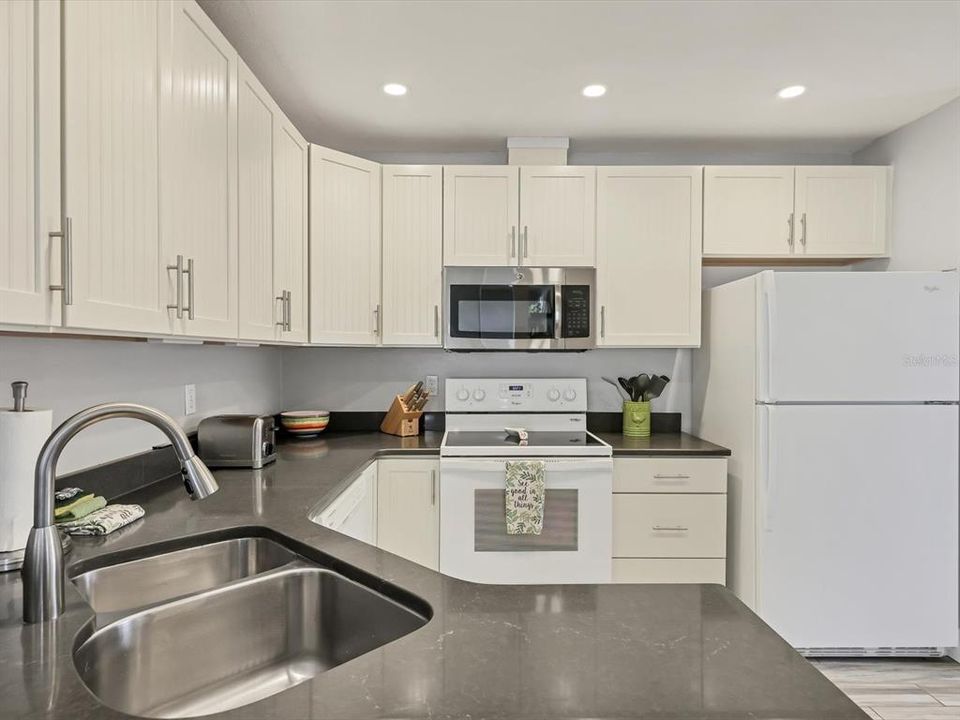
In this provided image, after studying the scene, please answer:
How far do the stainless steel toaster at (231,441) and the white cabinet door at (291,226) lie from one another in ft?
1.19

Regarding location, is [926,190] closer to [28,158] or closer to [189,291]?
[189,291]

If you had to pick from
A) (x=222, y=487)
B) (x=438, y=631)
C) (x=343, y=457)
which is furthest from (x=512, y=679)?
(x=343, y=457)

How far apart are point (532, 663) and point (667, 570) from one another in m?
2.14

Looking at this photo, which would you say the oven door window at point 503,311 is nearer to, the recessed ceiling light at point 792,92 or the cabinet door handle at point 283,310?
the cabinet door handle at point 283,310

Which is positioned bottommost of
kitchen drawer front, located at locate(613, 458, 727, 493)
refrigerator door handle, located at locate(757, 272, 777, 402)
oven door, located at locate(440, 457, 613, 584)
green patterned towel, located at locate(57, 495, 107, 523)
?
oven door, located at locate(440, 457, 613, 584)

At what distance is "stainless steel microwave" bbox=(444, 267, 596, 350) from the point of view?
2887 mm

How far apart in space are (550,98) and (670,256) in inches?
39.6

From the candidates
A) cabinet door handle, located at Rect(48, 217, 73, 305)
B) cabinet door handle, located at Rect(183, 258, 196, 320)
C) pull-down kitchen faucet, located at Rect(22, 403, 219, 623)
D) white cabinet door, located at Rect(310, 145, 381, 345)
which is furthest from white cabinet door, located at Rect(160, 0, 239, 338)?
white cabinet door, located at Rect(310, 145, 381, 345)

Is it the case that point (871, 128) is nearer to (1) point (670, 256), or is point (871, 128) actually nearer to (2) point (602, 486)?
(1) point (670, 256)

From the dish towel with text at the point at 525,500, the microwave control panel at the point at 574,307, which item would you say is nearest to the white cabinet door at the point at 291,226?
the dish towel with text at the point at 525,500

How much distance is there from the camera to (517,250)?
9.48 feet

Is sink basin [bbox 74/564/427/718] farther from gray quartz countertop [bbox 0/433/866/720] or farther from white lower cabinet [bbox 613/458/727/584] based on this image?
white lower cabinet [bbox 613/458/727/584]

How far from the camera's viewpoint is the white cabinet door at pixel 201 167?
1.34 meters

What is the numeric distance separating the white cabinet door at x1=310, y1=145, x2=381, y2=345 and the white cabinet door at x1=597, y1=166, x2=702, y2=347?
116 centimetres
